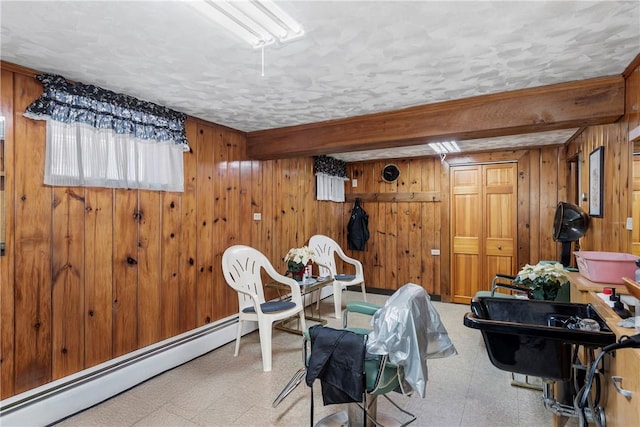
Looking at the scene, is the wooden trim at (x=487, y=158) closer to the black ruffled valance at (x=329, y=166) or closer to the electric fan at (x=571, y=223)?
the black ruffled valance at (x=329, y=166)

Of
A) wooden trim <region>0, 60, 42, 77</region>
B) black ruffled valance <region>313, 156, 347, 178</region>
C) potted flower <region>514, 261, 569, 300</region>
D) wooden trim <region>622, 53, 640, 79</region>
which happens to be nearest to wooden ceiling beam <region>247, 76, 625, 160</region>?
wooden trim <region>622, 53, 640, 79</region>

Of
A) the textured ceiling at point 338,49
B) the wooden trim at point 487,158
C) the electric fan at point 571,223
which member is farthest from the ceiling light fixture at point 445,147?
the textured ceiling at point 338,49

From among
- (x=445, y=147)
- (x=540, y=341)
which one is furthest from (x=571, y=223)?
(x=445, y=147)

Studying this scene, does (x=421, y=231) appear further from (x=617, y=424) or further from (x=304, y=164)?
(x=617, y=424)

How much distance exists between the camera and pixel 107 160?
2516 millimetres

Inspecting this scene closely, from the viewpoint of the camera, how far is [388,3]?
145cm

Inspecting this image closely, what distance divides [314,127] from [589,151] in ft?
8.64

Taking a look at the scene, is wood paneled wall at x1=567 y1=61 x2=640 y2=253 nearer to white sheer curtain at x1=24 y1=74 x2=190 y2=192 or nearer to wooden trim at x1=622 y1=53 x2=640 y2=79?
wooden trim at x1=622 y1=53 x2=640 y2=79

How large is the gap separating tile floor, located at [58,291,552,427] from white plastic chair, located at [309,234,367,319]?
1.46 meters

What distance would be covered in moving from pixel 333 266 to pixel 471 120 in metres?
3.00

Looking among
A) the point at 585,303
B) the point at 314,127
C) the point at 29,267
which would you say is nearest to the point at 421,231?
the point at 314,127

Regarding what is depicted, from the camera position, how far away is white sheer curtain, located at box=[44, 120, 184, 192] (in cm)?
224

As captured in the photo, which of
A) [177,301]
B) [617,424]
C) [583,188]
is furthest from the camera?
[583,188]

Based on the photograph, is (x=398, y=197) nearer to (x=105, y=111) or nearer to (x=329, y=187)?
(x=329, y=187)
